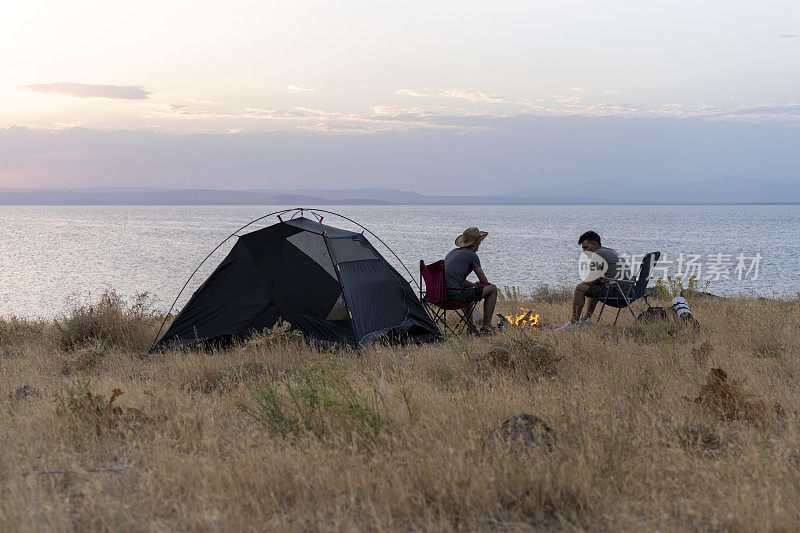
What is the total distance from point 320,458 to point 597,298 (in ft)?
22.0

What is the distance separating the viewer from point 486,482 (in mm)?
3416

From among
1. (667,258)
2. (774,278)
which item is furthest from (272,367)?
(667,258)

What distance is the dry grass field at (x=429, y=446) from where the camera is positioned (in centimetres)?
325

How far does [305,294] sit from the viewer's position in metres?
8.88

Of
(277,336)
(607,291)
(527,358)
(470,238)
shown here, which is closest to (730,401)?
(527,358)

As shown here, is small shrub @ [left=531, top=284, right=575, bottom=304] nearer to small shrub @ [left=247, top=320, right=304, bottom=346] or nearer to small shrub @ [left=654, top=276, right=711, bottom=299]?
small shrub @ [left=654, top=276, right=711, bottom=299]

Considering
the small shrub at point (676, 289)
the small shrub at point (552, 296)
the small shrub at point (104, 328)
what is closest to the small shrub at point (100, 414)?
the small shrub at point (104, 328)

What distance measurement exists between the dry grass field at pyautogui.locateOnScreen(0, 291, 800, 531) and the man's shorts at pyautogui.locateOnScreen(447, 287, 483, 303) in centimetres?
213

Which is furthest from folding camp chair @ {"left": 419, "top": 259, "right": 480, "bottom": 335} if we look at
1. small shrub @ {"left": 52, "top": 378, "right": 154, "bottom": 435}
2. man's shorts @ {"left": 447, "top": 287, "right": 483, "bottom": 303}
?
small shrub @ {"left": 52, "top": 378, "right": 154, "bottom": 435}

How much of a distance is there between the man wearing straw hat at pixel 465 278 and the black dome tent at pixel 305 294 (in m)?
0.60

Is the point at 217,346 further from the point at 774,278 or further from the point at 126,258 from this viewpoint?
the point at 126,258

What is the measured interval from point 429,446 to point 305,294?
5.16 metres

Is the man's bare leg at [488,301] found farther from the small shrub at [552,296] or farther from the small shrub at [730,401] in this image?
the small shrub at [552,296]

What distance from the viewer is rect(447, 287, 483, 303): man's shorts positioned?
9.29 m
